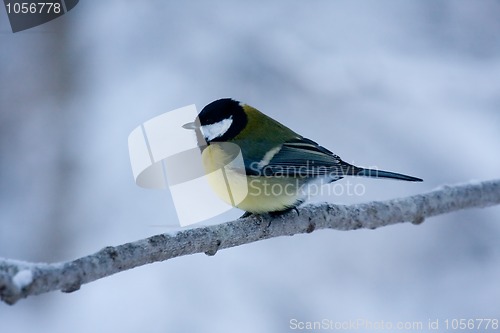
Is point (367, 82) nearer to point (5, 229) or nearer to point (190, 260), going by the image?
point (190, 260)

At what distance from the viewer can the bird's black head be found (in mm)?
2807

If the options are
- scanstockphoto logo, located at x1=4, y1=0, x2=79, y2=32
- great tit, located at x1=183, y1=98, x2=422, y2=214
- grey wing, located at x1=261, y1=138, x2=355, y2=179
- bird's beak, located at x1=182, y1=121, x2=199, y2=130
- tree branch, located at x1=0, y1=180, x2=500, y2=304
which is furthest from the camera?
scanstockphoto logo, located at x1=4, y1=0, x2=79, y2=32

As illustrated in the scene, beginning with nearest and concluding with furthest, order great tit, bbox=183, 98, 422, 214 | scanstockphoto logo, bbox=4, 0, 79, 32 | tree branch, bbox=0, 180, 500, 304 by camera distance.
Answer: tree branch, bbox=0, 180, 500, 304 → great tit, bbox=183, 98, 422, 214 → scanstockphoto logo, bbox=4, 0, 79, 32

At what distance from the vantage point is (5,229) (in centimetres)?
408

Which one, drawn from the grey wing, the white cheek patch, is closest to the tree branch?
the grey wing

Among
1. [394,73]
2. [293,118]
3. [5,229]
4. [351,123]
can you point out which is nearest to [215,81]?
[293,118]

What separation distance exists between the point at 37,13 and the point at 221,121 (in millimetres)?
2967

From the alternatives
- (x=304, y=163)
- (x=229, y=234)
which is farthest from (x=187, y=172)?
(x=229, y=234)

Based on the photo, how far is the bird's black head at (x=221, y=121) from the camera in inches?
110

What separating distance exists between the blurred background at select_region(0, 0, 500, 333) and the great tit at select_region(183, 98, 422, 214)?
2.73 ft

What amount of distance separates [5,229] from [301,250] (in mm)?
2054

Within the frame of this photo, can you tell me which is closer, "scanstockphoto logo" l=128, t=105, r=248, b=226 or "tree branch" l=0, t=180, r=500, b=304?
"tree branch" l=0, t=180, r=500, b=304

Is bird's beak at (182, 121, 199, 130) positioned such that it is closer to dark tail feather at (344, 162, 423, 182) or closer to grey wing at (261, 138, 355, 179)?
grey wing at (261, 138, 355, 179)

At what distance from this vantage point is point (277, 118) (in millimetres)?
4547
